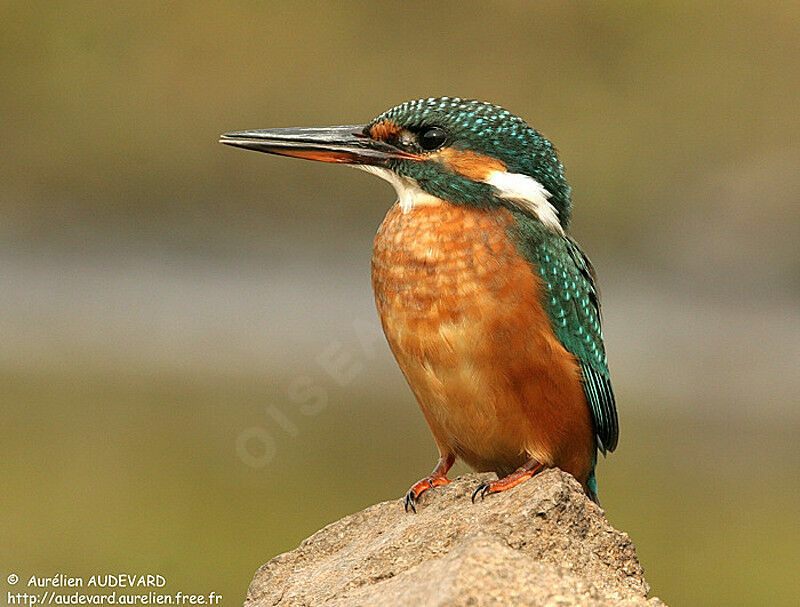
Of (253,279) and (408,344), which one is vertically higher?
(253,279)

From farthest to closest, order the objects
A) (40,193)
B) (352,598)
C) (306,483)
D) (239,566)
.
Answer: (40,193) < (306,483) < (239,566) < (352,598)

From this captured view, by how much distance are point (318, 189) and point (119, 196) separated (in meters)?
2.13

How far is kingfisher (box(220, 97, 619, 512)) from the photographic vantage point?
3.56 meters

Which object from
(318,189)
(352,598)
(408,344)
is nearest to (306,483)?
(408,344)

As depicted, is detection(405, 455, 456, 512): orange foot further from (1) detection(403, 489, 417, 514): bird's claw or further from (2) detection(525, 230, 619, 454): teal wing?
(2) detection(525, 230, 619, 454): teal wing

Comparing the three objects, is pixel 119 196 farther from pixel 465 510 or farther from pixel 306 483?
pixel 465 510

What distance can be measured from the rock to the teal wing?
0.40 meters

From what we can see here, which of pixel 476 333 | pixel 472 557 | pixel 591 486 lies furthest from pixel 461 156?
pixel 472 557

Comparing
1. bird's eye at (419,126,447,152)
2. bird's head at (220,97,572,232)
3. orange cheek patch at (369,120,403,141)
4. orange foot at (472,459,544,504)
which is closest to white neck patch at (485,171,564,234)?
bird's head at (220,97,572,232)

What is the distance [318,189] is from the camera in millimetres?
13156

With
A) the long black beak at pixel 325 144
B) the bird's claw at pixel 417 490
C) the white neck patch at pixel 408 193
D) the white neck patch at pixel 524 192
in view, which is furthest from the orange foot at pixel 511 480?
the long black beak at pixel 325 144

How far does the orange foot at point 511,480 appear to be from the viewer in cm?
345

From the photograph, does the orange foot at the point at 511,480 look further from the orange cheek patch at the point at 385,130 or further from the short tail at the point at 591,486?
the orange cheek patch at the point at 385,130

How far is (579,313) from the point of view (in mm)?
3750
